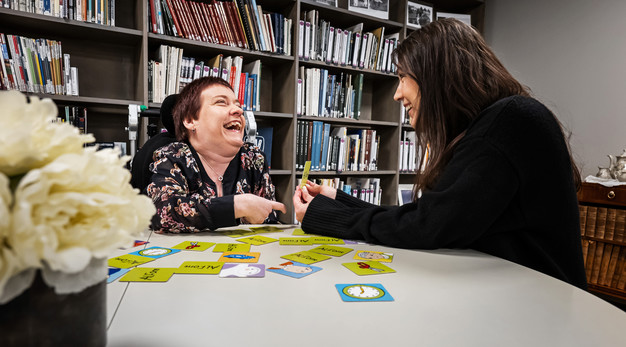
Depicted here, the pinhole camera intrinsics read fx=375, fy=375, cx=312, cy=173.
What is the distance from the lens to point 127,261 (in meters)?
0.83

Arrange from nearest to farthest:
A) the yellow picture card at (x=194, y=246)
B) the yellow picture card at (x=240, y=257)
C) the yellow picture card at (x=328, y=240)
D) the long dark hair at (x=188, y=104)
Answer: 1. the yellow picture card at (x=240, y=257)
2. the yellow picture card at (x=194, y=246)
3. the yellow picture card at (x=328, y=240)
4. the long dark hair at (x=188, y=104)

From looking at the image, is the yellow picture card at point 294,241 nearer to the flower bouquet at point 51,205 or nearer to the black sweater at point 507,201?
the black sweater at point 507,201

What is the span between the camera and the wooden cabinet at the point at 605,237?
243 cm

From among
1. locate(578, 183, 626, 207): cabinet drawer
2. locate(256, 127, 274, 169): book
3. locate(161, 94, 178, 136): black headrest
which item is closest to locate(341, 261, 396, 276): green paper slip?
locate(161, 94, 178, 136): black headrest

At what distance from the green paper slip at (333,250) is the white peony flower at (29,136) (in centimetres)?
67

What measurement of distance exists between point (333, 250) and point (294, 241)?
5.6 inches

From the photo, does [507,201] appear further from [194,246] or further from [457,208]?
[194,246]

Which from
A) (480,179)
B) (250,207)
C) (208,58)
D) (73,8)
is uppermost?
(73,8)

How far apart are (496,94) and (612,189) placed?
1955 mm

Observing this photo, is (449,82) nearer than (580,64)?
Yes

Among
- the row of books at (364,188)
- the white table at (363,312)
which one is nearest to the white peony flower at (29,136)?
the white table at (363,312)

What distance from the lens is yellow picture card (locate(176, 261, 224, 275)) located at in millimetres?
766

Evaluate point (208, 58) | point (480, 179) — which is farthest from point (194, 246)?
point (208, 58)

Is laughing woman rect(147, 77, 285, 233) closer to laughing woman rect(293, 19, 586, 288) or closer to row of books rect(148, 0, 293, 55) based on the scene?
laughing woman rect(293, 19, 586, 288)
